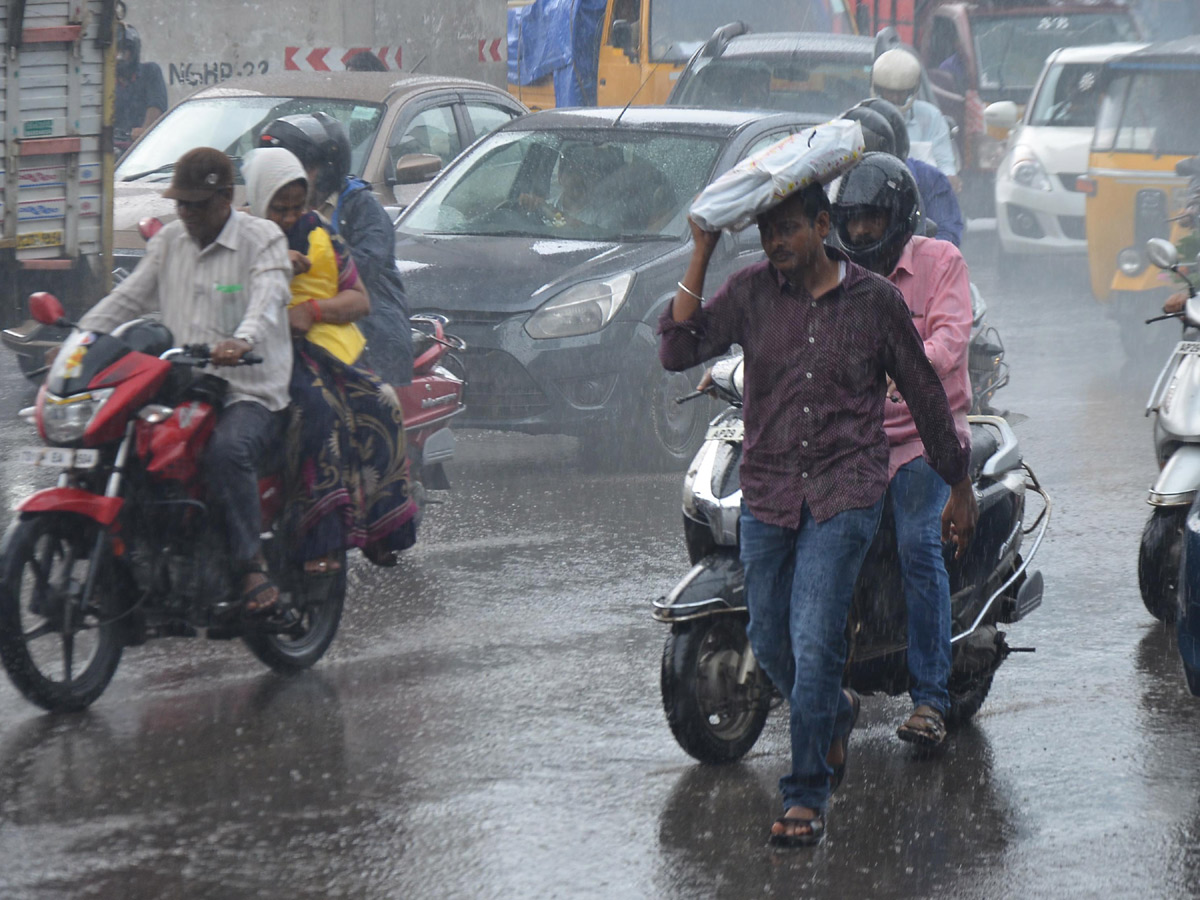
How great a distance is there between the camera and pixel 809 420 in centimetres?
446

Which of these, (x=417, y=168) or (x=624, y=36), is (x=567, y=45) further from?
(x=417, y=168)

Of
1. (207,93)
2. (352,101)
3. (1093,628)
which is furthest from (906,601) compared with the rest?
(207,93)

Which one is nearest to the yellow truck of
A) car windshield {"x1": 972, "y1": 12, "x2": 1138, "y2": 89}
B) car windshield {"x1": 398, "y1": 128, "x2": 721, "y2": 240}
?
car windshield {"x1": 972, "y1": 12, "x2": 1138, "y2": 89}

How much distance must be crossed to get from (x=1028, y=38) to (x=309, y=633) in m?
17.7

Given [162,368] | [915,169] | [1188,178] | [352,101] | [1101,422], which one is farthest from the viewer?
[1188,178]

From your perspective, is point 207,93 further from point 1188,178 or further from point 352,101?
point 1188,178

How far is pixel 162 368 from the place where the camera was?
554 centimetres

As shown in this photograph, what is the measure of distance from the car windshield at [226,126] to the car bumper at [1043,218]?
704cm

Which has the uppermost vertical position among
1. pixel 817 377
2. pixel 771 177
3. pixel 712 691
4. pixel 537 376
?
pixel 771 177

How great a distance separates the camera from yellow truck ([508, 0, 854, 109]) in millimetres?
19156

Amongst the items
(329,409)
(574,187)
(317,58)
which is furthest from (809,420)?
(317,58)

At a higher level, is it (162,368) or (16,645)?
(162,368)

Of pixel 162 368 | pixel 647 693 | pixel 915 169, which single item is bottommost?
pixel 647 693

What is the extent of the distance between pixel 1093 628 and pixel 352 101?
270 inches
